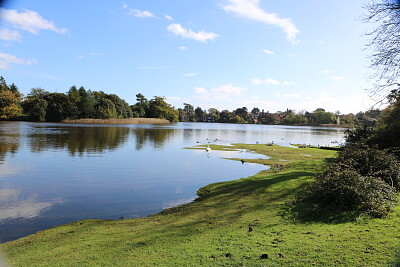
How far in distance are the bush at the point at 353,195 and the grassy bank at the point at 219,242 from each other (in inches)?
16.5

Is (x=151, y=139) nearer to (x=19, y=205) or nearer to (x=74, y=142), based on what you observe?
(x=74, y=142)

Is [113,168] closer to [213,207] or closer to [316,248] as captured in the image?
[213,207]

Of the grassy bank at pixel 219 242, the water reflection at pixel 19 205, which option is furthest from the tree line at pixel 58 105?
the grassy bank at pixel 219 242

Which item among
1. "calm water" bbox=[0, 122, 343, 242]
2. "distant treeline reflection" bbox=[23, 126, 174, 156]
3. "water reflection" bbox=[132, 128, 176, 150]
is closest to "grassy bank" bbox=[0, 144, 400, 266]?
"calm water" bbox=[0, 122, 343, 242]

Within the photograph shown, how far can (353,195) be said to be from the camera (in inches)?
295

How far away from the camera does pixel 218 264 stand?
509 cm

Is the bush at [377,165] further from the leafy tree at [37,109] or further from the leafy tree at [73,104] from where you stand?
the leafy tree at [37,109]

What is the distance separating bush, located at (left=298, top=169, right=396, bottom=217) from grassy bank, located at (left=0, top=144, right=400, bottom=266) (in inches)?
16.5

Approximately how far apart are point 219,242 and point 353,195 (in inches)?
158

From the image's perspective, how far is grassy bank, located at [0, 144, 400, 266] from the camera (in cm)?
512

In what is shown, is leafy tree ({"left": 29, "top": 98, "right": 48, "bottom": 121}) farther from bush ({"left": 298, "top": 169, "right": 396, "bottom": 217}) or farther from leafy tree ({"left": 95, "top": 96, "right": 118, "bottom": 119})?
bush ({"left": 298, "top": 169, "right": 396, "bottom": 217})

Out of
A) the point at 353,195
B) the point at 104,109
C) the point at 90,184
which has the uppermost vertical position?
the point at 104,109

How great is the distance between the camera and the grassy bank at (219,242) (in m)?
5.12


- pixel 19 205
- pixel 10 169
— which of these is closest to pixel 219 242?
pixel 19 205
